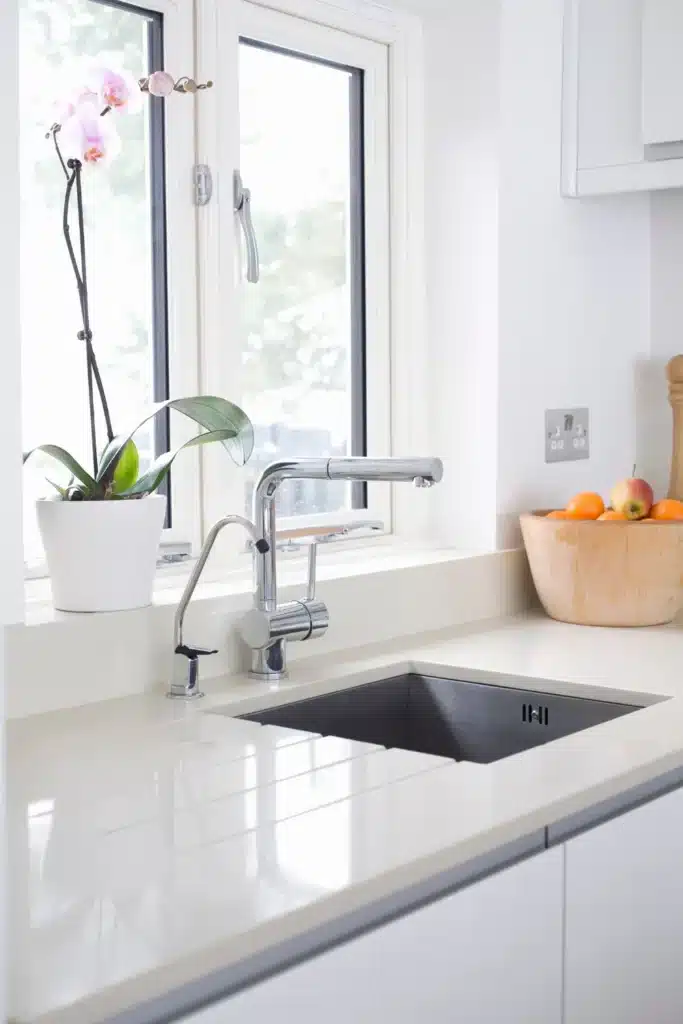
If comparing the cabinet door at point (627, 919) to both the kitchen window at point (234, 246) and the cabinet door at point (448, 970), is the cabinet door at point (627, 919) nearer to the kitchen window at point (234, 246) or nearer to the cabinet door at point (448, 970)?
the cabinet door at point (448, 970)

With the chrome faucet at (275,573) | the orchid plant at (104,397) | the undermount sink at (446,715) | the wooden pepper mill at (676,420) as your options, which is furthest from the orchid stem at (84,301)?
the wooden pepper mill at (676,420)

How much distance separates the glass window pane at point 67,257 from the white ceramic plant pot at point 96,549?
0.62 ft

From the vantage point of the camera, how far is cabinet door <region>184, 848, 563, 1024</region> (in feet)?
3.30

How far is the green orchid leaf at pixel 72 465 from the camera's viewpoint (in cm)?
165

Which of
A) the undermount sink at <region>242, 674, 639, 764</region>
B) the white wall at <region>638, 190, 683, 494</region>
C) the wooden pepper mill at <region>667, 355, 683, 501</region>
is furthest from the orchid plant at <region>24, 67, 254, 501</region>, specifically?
the white wall at <region>638, 190, 683, 494</region>

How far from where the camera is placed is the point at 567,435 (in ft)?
8.27

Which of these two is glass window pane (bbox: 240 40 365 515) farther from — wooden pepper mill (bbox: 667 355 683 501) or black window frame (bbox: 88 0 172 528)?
wooden pepper mill (bbox: 667 355 683 501)

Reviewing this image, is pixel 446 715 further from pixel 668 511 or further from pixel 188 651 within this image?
pixel 668 511

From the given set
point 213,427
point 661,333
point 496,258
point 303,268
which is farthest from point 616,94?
point 213,427

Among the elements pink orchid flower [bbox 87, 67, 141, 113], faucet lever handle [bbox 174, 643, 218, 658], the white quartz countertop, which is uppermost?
pink orchid flower [bbox 87, 67, 141, 113]

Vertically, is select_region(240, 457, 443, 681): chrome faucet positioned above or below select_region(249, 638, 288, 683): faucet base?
above

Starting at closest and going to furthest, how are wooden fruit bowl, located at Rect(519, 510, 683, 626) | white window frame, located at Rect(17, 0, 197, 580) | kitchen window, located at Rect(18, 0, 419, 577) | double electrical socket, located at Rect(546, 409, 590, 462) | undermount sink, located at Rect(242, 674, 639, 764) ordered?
undermount sink, located at Rect(242, 674, 639, 764) → kitchen window, located at Rect(18, 0, 419, 577) → white window frame, located at Rect(17, 0, 197, 580) → wooden fruit bowl, located at Rect(519, 510, 683, 626) → double electrical socket, located at Rect(546, 409, 590, 462)

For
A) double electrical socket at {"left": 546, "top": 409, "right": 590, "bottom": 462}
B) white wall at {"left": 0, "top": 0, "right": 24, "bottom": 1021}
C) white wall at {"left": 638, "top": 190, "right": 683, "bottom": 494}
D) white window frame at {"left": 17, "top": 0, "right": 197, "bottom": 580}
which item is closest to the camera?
white wall at {"left": 0, "top": 0, "right": 24, "bottom": 1021}

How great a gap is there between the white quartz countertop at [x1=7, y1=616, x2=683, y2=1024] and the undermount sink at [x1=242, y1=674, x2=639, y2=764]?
0.02 m
